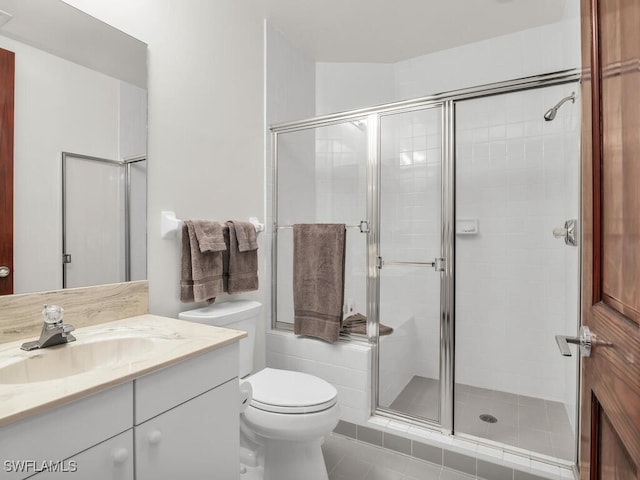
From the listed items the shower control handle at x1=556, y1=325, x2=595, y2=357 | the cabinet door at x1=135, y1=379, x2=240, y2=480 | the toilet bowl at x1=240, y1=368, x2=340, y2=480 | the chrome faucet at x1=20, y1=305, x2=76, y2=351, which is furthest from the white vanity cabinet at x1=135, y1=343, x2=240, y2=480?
the shower control handle at x1=556, y1=325, x2=595, y2=357

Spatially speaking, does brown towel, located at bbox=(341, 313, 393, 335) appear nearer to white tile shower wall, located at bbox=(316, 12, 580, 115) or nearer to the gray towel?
the gray towel

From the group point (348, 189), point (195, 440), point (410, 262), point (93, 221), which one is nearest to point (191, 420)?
point (195, 440)

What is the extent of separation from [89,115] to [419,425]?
2.07m

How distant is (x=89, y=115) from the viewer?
132 cm

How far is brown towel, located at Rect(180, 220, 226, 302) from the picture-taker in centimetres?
162

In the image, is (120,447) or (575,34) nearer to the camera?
(120,447)

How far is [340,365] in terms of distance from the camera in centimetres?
199

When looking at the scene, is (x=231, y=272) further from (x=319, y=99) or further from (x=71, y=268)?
(x=319, y=99)

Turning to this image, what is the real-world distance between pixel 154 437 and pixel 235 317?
83 cm

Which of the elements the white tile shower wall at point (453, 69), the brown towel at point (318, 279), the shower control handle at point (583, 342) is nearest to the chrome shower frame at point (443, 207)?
the brown towel at point (318, 279)

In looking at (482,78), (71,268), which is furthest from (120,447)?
(482,78)

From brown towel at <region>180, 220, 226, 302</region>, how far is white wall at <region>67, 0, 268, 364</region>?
0.18 ft

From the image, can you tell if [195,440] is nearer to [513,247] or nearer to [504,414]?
[504,414]

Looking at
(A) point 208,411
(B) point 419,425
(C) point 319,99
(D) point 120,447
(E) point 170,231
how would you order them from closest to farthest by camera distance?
(D) point 120,447 → (A) point 208,411 → (E) point 170,231 → (B) point 419,425 → (C) point 319,99
